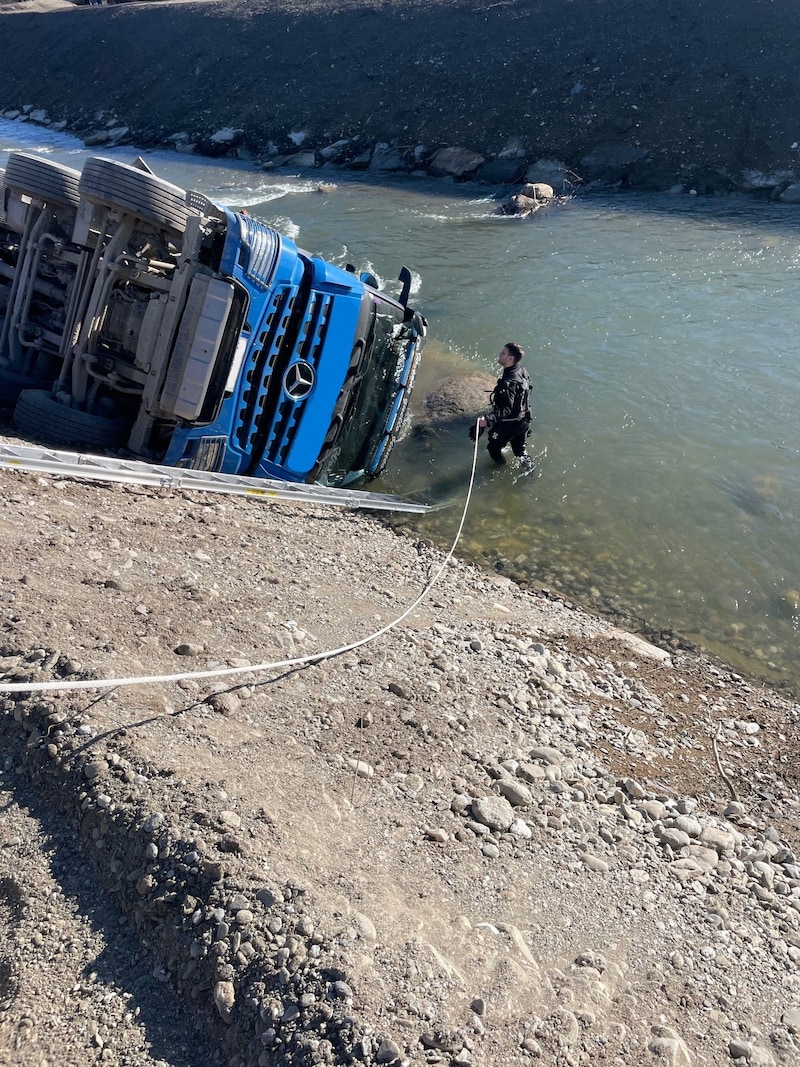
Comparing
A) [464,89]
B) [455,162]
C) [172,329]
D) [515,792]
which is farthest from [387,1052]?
[464,89]

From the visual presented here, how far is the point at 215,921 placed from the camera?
3662 mm

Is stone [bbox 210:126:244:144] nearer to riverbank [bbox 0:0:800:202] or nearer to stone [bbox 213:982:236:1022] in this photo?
riverbank [bbox 0:0:800:202]

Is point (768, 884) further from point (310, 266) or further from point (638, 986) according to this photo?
point (310, 266)

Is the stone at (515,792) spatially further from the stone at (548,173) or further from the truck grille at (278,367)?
the stone at (548,173)

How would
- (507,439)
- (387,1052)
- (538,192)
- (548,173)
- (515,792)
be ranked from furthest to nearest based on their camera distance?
(548,173) → (538,192) → (507,439) → (515,792) → (387,1052)

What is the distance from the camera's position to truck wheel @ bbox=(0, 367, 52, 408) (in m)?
8.81

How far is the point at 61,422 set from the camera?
315 inches

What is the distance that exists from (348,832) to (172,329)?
511 centimetres

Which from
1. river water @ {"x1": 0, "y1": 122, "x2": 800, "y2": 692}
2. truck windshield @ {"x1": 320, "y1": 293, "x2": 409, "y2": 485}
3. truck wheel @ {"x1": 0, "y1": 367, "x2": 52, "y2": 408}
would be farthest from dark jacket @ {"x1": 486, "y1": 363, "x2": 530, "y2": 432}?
truck wheel @ {"x1": 0, "y1": 367, "x2": 52, "y2": 408}

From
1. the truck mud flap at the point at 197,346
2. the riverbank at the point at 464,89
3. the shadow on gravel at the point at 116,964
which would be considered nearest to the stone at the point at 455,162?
the riverbank at the point at 464,89

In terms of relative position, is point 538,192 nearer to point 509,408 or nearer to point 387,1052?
point 509,408

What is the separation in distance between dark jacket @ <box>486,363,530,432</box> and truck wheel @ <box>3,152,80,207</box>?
18.0ft

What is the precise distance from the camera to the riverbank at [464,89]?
2562 centimetres

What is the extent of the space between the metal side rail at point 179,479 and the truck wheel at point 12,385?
5.79 feet
